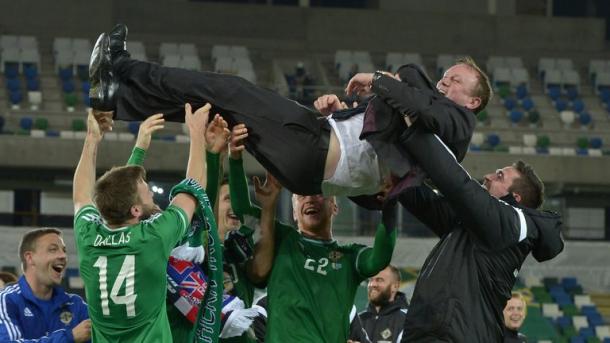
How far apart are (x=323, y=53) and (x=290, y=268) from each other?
2074 centimetres

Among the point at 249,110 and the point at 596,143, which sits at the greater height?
the point at 249,110

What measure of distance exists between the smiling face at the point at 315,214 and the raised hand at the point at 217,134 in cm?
66

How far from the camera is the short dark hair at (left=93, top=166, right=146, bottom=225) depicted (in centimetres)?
505

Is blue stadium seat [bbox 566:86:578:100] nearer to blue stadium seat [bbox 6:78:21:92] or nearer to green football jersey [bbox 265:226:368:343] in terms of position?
blue stadium seat [bbox 6:78:21:92]

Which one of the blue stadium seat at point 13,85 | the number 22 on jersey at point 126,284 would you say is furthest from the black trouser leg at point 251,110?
the blue stadium seat at point 13,85

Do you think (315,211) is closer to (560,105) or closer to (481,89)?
(481,89)

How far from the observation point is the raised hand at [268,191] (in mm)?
5745

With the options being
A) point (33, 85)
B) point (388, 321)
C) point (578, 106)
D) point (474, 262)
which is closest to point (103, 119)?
point (474, 262)

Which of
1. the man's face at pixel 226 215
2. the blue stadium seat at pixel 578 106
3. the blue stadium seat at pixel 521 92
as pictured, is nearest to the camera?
the man's face at pixel 226 215

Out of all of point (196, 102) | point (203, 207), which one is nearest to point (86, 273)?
point (203, 207)

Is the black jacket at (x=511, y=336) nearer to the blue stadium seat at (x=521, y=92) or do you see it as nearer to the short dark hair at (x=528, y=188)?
the short dark hair at (x=528, y=188)

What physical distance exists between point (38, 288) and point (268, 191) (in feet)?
4.13

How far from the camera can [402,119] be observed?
17.1 ft

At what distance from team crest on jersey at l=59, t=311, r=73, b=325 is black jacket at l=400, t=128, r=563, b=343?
1.67 meters
